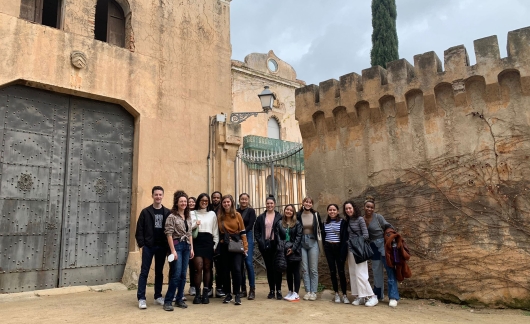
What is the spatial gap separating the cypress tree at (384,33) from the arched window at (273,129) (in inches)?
336

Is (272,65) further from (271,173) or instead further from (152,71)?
(152,71)

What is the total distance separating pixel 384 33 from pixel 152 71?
11.1m

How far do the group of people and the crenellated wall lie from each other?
1.02m

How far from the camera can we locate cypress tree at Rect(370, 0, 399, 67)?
54.9 ft

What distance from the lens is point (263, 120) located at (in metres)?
24.3

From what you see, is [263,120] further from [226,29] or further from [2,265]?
[2,265]

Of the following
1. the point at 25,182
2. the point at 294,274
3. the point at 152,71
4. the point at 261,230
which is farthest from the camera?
the point at 152,71

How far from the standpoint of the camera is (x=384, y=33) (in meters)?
17.0

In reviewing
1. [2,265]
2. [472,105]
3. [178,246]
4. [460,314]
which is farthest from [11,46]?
[460,314]

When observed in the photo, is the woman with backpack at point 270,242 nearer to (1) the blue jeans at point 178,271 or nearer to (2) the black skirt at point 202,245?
(2) the black skirt at point 202,245

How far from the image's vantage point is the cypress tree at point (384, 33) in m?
16.7

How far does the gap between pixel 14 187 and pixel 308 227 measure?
5.70 metres

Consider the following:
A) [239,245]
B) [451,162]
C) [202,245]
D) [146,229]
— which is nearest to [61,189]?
[146,229]

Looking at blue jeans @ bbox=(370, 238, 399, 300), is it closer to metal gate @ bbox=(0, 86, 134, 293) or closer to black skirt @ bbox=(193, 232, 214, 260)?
black skirt @ bbox=(193, 232, 214, 260)
